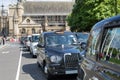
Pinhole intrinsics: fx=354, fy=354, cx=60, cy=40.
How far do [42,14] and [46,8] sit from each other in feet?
10.4

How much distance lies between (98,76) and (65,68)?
7.14m

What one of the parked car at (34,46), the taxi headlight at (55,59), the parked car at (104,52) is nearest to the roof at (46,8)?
the parked car at (34,46)

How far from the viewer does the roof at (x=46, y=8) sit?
149 metres

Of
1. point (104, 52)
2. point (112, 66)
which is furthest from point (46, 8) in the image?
point (112, 66)

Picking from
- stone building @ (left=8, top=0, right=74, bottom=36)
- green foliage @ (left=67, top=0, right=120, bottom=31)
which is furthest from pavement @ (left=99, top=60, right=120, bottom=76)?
stone building @ (left=8, top=0, right=74, bottom=36)

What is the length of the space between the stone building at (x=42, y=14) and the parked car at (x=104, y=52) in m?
138

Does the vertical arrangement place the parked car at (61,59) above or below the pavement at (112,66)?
below

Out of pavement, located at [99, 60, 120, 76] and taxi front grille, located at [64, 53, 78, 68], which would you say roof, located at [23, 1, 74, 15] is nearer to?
taxi front grille, located at [64, 53, 78, 68]

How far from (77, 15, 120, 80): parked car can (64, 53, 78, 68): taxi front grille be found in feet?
19.9

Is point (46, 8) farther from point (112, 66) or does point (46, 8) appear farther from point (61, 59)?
point (112, 66)

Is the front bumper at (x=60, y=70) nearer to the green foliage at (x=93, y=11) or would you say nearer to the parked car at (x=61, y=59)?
the parked car at (x=61, y=59)

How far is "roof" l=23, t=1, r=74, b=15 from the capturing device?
14875cm

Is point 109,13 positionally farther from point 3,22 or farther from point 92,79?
point 3,22

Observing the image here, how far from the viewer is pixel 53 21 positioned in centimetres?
14988
